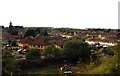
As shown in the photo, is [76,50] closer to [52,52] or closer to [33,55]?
[52,52]

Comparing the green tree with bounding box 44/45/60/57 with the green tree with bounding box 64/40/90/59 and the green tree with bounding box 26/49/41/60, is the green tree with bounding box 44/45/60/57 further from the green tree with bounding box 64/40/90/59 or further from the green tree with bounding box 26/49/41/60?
the green tree with bounding box 26/49/41/60

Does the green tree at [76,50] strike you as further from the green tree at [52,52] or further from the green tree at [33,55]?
the green tree at [33,55]

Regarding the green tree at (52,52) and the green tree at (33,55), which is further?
the green tree at (52,52)

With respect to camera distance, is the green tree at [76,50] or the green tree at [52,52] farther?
the green tree at [76,50]

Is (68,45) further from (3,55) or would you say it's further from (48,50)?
(3,55)

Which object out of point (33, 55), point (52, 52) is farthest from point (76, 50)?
point (33, 55)

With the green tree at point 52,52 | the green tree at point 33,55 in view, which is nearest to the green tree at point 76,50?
the green tree at point 52,52

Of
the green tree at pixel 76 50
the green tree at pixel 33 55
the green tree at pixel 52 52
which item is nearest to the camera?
the green tree at pixel 33 55

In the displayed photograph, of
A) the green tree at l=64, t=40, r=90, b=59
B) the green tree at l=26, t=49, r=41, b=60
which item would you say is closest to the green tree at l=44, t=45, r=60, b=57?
the green tree at l=64, t=40, r=90, b=59

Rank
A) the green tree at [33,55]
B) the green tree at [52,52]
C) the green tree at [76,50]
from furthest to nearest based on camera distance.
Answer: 1. the green tree at [76,50]
2. the green tree at [52,52]
3. the green tree at [33,55]
